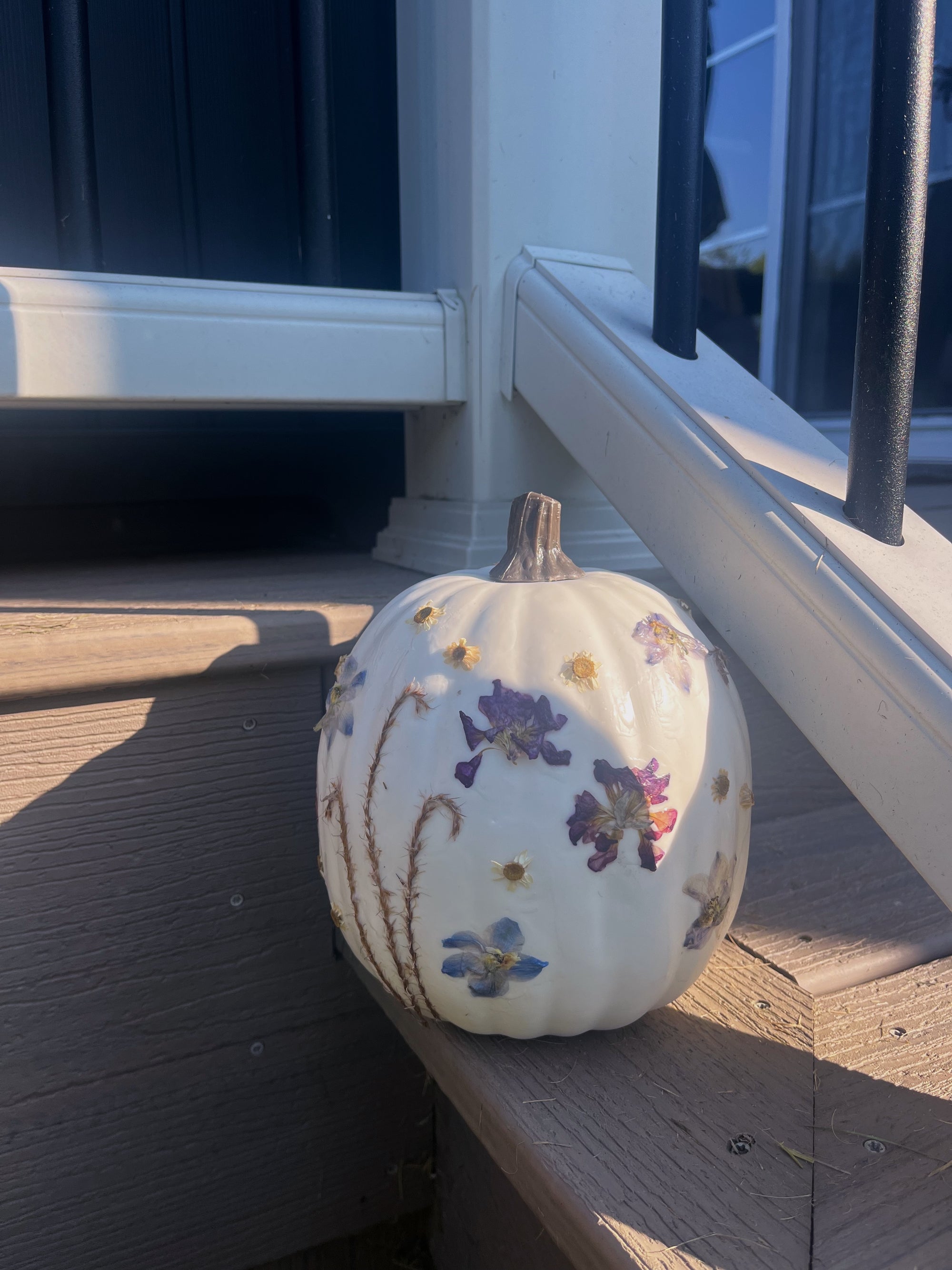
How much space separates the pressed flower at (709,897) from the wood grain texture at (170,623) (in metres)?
0.42

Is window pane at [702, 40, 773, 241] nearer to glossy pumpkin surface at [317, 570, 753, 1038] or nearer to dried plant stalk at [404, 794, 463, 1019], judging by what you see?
glossy pumpkin surface at [317, 570, 753, 1038]

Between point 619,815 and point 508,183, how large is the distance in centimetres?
79

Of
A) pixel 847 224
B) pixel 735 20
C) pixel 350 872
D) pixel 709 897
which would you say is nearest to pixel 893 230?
pixel 709 897

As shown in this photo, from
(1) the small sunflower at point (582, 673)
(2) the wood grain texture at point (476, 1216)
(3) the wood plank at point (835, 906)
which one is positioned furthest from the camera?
(2) the wood grain texture at point (476, 1216)

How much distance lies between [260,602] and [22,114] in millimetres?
797

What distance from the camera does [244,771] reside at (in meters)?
0.87

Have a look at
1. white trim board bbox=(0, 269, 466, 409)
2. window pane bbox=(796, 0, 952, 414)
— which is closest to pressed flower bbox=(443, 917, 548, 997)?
white trim board bbox=(0, 269, 466, 409)

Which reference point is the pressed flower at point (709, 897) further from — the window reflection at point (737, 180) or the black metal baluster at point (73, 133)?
the window reflection at point (737, 180)

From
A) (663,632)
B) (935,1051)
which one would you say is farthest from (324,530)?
(935,1051)

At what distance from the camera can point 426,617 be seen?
64cm

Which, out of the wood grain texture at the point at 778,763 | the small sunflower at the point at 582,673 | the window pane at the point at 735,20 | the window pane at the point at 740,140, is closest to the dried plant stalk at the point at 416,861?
the small sunflower at the point at 582,673

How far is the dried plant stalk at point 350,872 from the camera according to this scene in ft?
2.13

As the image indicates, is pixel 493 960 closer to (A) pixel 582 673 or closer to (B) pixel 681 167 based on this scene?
(A) pixel 582 673

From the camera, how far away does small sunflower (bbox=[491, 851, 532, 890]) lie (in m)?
0.58
